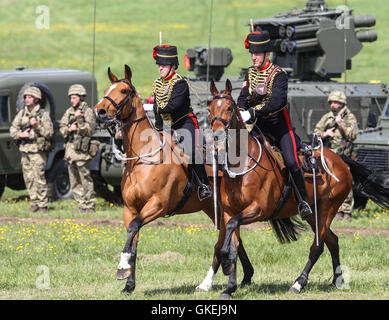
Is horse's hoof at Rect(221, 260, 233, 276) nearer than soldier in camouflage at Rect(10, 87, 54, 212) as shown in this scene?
Yes

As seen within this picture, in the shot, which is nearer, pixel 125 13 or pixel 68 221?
pixel 68 221

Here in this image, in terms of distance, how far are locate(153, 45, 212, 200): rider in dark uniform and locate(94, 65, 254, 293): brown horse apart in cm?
33

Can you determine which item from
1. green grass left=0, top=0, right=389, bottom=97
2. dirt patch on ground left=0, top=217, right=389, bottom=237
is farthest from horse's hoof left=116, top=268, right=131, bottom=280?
green grass left=0, top=0, right=389, bottom=97

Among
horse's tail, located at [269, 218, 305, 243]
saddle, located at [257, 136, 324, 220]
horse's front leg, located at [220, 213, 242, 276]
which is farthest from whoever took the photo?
horse's tail, located at [269, 218, 305, 243]

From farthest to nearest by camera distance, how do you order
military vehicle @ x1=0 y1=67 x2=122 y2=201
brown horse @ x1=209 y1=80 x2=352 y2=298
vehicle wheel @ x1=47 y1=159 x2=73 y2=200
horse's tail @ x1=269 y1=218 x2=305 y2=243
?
vehicle wheel @ x1=47 y1=159 x2=73 y2=200, military vehicle @ x1=0 y1=67 x2=122 y2=201, horse's tail @ x1=269 y1=218 x2=305 y2=243, brown horse @ x1=209 y1=80 x2=352 y2=298

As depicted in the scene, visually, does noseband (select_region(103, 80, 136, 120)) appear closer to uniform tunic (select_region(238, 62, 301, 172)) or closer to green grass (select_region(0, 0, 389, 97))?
uniform tunic (select_region(238, 62, 301, 172))

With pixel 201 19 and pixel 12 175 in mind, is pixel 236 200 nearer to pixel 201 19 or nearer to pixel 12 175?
pixel 12 175

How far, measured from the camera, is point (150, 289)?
12.9 metres

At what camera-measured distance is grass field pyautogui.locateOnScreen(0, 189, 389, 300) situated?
42.0 feet

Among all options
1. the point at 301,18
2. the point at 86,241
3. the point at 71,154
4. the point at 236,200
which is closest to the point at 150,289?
the point at 236,200

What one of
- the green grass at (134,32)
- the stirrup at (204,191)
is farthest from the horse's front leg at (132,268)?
the green grass at (134,32)

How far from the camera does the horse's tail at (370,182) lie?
1493 centimetres
